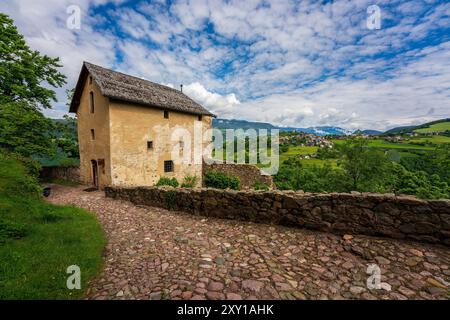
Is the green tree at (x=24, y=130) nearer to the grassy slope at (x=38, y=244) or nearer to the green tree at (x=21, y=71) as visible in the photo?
the green tree at (x=21, y=71)

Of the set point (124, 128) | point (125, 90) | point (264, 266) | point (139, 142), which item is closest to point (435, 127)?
point (139, 142)

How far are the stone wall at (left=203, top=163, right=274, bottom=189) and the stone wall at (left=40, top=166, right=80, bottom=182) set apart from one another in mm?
13909

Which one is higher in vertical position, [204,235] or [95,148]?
[95,148]

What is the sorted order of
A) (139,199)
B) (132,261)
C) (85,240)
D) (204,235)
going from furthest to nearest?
(139,199) < (204,235) < (85,240) < (132,261)

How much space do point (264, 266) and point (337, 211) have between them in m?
2.38

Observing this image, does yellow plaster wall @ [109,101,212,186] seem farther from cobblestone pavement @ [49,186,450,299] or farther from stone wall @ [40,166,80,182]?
cobblestone pavement @ [49,186,450,299]

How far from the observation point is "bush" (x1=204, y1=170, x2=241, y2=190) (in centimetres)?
1793

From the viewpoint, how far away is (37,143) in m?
14.5

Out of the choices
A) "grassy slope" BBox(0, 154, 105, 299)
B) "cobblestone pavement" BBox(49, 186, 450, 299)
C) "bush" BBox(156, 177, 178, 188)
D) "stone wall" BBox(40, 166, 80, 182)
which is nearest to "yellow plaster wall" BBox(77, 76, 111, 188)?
"stone wall" BBox(40, 166, 80, 182)

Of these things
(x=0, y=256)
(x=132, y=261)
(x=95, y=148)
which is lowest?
(x=132, y=261)

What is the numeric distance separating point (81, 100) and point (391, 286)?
2118cm
